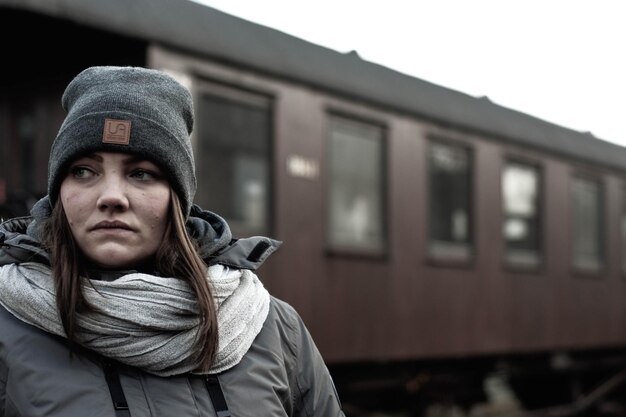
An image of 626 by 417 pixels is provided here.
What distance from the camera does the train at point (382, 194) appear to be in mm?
5336

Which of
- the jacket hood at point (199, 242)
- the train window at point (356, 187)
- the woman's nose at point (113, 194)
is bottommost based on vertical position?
the jacket hood at point (199, 242)

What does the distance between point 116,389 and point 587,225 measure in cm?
833

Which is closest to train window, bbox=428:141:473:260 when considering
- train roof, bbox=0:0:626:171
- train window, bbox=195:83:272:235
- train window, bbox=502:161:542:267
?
train roof, bbox=0:0:626:171

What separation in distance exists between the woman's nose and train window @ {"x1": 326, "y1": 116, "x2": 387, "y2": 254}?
4609 mm

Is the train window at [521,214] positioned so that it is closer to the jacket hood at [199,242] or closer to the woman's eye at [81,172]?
the jacket hood at [199,242]

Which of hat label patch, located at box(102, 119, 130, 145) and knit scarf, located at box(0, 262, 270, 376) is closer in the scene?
knit scarf, located at box(0, 262, 270, 376)

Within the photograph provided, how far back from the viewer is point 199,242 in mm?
1695

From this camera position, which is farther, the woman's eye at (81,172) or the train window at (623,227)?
the train window at (623,227)

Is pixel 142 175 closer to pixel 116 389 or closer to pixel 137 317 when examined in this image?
pixel 137 317

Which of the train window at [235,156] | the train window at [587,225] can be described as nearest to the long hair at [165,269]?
the train window at [235,156]

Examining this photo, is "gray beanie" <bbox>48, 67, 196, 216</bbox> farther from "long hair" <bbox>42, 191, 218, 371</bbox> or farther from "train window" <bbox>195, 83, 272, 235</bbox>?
"train window" <bbox>195, 83, 272, 235</bbox>

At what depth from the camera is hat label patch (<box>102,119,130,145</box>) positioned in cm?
156

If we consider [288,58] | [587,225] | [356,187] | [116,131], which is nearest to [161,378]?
[116,131]

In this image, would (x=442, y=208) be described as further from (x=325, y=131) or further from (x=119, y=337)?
(x=119, y=337)
